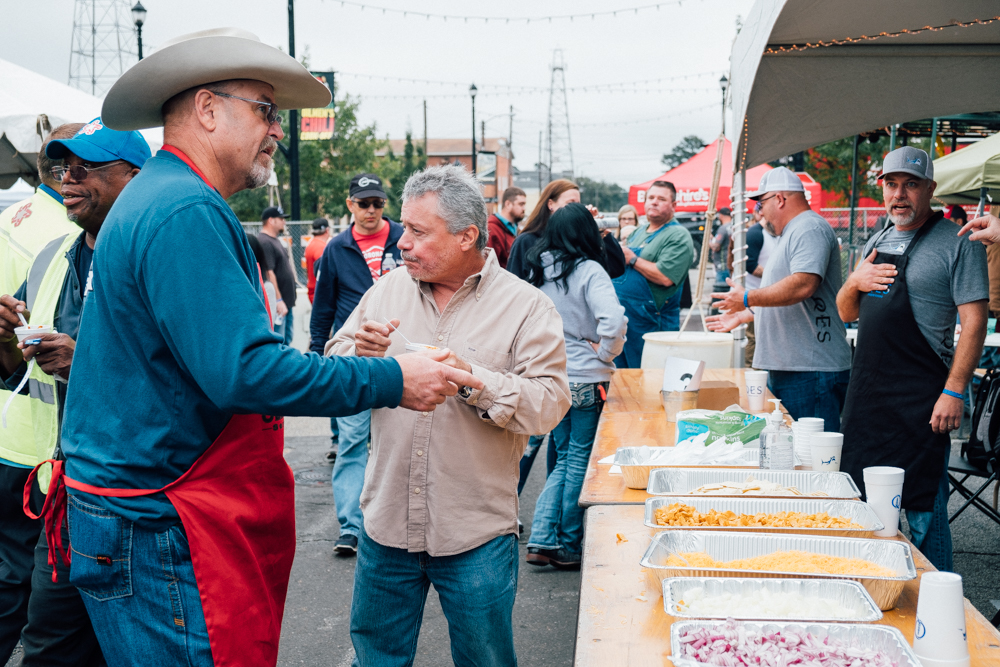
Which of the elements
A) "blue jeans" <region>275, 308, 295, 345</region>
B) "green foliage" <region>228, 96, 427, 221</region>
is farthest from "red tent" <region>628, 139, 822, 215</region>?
"green foliage" <region>228, 96, 427, 221</region>

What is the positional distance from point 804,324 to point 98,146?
3.62 meters

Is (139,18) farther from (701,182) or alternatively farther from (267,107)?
(267,107)

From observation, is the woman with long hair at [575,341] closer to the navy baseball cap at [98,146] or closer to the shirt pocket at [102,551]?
the navy baseball cap at [98,146]

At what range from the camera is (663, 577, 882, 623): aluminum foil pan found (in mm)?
1863

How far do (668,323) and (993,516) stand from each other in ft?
11.4

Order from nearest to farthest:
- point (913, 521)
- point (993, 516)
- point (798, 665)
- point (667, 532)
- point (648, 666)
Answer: point (798, 665)
point (648, 666)
point (667, 532)
point (913, 521)
point (993, 516)

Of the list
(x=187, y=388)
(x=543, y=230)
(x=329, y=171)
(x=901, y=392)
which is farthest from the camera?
(x=329, y=171)

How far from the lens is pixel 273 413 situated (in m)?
1.81

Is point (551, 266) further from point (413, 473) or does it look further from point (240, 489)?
point (240, 489)

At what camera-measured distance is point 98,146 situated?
2.62 m

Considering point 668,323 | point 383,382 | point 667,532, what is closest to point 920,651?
point 667,532

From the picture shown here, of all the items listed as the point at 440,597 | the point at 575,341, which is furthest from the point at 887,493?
the point at 575,341

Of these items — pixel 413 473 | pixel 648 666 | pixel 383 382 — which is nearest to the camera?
pixel 648 666

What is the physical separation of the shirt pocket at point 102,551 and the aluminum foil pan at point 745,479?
1.66 m
